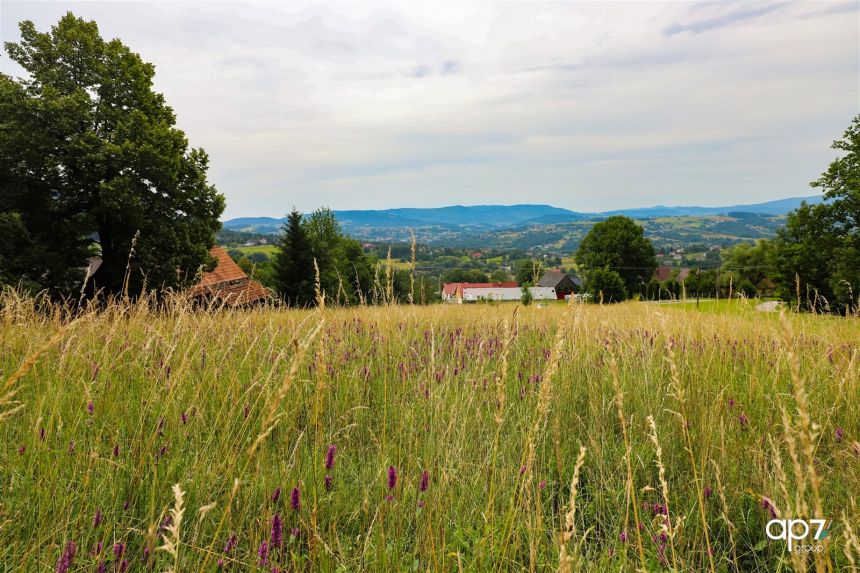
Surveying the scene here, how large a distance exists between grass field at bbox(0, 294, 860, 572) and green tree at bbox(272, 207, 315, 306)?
105 feet

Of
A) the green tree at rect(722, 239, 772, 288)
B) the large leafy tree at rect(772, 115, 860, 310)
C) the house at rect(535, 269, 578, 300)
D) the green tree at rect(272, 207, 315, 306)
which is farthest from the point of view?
the house at rect(535, 269, 578, 300)

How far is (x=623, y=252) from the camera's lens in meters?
68.4

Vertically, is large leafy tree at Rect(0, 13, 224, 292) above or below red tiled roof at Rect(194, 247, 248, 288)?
above

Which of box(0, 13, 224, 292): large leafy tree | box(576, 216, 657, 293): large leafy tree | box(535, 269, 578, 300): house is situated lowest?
box(535, 269, 578, 300): house

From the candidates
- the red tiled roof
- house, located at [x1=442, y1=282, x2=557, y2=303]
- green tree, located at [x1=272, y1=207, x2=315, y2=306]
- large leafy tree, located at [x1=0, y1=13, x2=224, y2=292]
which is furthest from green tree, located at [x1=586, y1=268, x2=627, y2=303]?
large leafy tree, located at [x1=0, y1=13, x2=224, y2=292]

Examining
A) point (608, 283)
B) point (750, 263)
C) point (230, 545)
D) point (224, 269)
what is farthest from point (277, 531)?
point (750, 263)

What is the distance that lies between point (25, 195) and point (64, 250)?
8.59 ft

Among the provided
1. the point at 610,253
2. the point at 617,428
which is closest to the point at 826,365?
the point at 617,428

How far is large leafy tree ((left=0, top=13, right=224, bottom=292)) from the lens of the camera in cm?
1822

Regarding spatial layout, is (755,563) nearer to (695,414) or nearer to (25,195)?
(695,414)

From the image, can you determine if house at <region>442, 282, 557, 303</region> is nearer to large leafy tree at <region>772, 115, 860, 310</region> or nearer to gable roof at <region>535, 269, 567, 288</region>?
gable roof at <region>535, 269, 567, 288</region>

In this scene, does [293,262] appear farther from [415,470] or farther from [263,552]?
[263,552]

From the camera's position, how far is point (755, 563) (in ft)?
7.29

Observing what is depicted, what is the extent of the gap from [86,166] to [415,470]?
22.9 m
